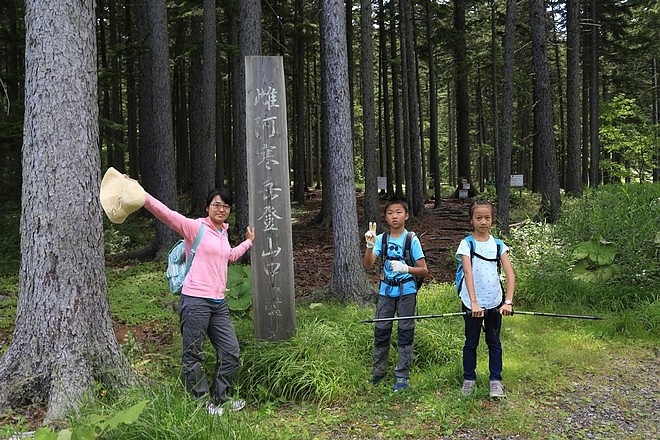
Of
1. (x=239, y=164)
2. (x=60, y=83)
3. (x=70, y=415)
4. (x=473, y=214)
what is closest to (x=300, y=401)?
(x=70, y=415)

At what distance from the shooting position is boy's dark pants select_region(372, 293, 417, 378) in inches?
193

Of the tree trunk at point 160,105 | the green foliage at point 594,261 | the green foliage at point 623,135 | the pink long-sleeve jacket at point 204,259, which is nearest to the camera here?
the pink long-sleeve jacket at point 204,259

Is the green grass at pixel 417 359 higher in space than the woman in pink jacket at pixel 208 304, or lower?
lower

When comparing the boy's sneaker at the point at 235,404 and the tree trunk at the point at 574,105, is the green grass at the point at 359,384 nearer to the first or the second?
the boy's sneaker at the point at 235,404

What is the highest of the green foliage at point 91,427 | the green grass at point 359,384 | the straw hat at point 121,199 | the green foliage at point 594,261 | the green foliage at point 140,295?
the straw hat at point 121,199

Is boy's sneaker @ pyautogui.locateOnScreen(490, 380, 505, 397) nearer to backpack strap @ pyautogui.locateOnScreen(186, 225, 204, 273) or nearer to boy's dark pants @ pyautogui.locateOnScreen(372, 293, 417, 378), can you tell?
boy's dark pants @ pyautogui.locateOnScreen(372, 293, 417, 378)

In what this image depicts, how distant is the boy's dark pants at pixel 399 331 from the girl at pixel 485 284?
53 centimetres

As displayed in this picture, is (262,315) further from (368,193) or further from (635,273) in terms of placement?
(368,193)

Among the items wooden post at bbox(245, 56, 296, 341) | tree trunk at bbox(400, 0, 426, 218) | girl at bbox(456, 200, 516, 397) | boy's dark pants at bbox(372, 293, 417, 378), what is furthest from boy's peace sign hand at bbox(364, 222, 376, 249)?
tree trunk at bbox(400, 0, 426, 218)

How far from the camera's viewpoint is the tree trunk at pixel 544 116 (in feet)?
38.7

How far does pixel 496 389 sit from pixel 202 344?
2607 mm

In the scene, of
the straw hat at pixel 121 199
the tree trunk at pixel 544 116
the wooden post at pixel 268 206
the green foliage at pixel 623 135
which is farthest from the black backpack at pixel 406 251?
the green foliage at pixel 623 135

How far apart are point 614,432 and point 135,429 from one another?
3.54 metres

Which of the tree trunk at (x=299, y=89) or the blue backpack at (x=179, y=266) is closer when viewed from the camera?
the blue backpack at (x=179, y=266)
